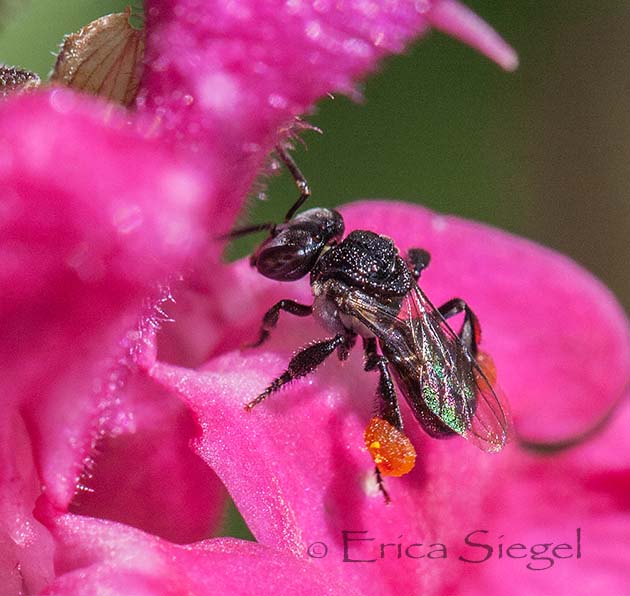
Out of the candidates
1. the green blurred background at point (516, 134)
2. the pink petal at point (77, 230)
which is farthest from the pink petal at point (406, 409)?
the green blurred background at point (516, 134)

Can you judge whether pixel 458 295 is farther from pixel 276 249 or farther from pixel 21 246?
pixel 21 246

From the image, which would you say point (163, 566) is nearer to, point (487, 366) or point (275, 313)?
point (275, 313)

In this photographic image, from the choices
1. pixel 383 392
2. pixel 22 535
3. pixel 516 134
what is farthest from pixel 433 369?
pixel 516 134

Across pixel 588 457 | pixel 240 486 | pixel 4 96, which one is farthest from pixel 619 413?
pixel 4 96

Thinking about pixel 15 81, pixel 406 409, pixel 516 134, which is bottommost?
pixel 516 134

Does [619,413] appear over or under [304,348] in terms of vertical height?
under

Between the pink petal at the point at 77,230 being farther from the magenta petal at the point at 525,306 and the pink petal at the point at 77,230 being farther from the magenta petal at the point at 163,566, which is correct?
the magenta petal at the point at 525,306
